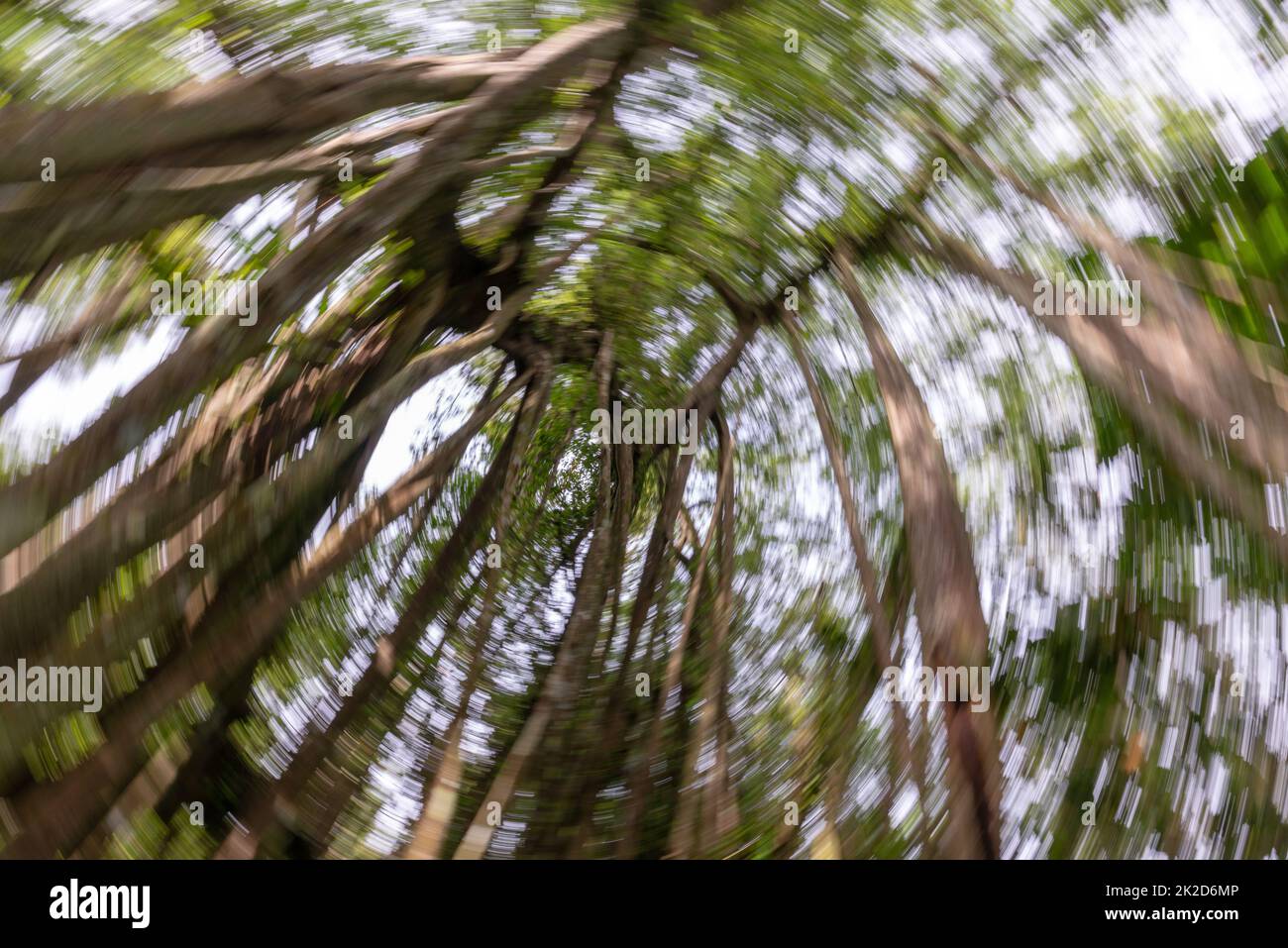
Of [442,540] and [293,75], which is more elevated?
[293,75]

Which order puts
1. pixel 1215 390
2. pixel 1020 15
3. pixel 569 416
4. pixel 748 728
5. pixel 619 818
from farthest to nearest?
1. pixel 569 416
2. pixel 748 728
3. pixel 619 818
4. pixel 1020 15
5. pixel 1215 390

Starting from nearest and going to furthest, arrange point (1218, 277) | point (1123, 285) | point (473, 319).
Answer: point (1218, 277)
point (1123, 285)
point (473, 319)

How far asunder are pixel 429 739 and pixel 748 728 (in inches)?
37.2

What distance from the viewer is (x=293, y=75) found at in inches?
38.5

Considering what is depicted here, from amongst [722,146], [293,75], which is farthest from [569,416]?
[293,75]

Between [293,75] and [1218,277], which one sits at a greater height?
[293,75]

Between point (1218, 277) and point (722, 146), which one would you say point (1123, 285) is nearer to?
point (1218, 277)

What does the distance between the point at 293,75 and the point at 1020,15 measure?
4.24ft

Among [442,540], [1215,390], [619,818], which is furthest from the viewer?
[442,540]

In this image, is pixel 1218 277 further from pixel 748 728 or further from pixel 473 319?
pixel 473 319

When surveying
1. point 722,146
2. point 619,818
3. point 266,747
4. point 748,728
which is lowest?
point 619,818

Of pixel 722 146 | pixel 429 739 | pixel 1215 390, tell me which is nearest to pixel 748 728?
pixel 429 739

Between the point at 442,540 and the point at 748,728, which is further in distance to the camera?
the point at 442,540
